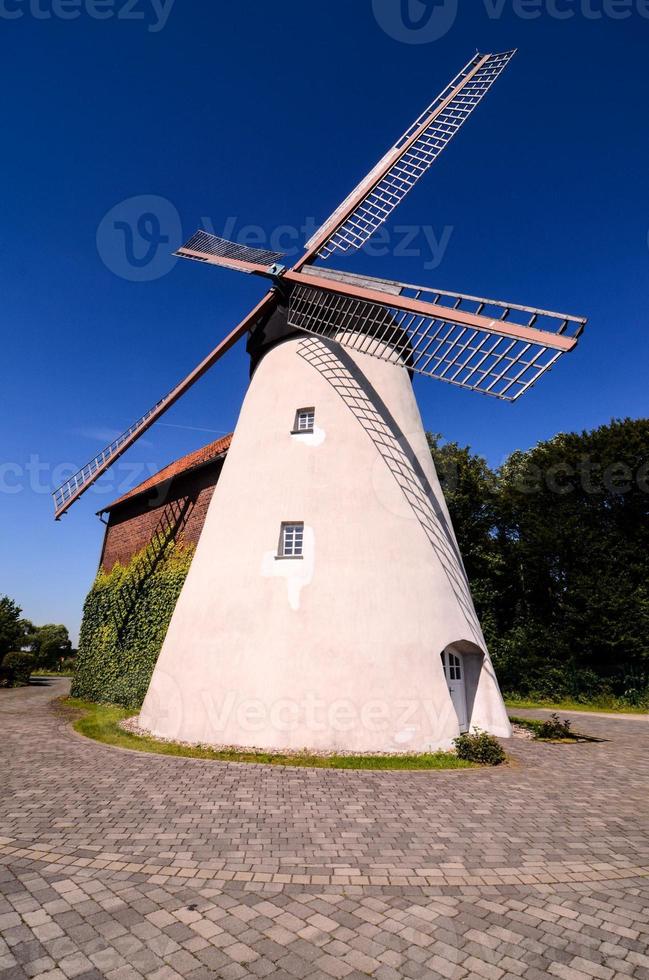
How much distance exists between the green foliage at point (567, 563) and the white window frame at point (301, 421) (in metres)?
16.8

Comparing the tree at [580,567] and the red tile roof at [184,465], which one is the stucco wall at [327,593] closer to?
the red tile roof at [184,465]

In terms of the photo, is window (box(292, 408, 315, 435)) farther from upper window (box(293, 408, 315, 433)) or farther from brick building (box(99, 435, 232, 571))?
brick building (box(99, 435, 232, 571))

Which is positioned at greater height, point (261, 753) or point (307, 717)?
point (307, 717)

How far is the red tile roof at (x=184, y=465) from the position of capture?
1648 cm

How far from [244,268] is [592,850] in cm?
1433

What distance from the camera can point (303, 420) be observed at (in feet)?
40.4

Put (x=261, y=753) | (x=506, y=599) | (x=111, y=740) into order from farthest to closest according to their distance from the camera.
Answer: (x=506, y=599) < (x=111, y=740) < (x=261, y=753)

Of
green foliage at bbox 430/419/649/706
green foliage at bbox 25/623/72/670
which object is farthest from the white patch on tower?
green foliage at bbox 25/623/72/670

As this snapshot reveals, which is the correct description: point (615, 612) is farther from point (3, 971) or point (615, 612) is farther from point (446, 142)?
point (3, 971)

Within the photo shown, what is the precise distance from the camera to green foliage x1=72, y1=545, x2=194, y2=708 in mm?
15289

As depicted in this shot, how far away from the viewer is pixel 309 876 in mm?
4594

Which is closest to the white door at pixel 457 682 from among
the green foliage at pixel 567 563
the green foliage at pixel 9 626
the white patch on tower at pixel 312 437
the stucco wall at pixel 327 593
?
the stucco wall at pixel 327 593

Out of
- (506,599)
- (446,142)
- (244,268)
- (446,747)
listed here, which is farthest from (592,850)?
(506,599)

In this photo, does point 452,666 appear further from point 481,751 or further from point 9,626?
point 9,626
